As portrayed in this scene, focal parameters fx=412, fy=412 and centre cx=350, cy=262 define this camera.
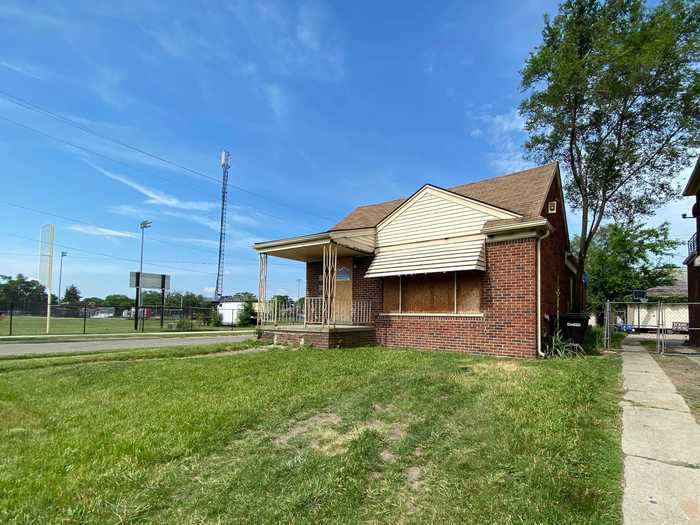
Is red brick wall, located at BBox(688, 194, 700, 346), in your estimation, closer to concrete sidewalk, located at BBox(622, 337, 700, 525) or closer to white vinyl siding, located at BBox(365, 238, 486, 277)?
white vinyl siding, located at BBox(365, 238, 486, 277)

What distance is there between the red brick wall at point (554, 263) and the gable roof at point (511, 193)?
0.48 meters

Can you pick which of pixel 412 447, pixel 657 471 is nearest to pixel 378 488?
pixel 412 447

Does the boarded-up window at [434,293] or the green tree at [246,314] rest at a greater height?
the boarded-up window at [434,293]

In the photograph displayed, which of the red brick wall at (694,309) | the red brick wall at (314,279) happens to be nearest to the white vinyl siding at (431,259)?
the red brick wall at (314,279)

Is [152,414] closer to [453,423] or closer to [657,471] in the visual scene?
[453,423]

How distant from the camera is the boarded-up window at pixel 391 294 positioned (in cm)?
1227

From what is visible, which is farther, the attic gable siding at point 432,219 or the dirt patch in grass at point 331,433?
the attic gable siding at point 432,219

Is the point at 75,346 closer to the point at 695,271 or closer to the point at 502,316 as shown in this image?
the point at 502,316

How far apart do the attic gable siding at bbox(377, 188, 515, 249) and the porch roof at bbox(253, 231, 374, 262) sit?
67cm

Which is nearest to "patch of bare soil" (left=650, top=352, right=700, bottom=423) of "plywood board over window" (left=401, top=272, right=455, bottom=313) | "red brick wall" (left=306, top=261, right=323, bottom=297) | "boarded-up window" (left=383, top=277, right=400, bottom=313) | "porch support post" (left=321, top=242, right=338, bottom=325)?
"plywood board over window" (left=401, top=272, right=455, bottom=313)

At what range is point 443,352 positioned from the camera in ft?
34.1

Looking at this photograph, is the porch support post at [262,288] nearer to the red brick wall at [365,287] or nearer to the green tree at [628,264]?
the red brick wall at [365,287]

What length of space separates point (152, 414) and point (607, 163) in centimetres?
1740

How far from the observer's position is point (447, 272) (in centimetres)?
1098
